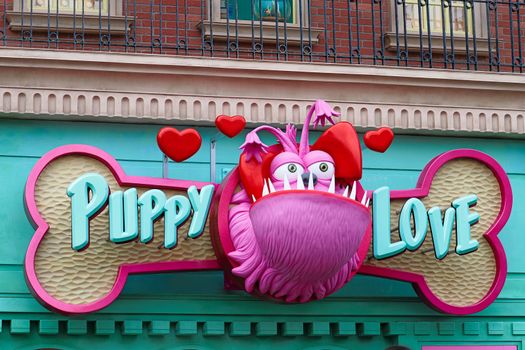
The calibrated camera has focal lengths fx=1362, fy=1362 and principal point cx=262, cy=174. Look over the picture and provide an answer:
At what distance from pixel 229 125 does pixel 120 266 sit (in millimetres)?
1507

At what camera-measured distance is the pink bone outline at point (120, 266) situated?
37.0 feet

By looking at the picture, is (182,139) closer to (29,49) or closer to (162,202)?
(162,202)

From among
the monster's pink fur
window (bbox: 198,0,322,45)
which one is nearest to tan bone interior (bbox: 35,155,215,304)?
the monster's pink fur

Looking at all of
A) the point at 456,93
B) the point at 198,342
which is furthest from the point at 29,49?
the point at 456,93

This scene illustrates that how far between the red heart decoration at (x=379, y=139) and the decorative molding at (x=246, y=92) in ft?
2.13

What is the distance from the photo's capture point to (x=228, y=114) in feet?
40.2

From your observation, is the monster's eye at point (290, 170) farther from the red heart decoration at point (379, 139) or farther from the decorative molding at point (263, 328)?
the decorative molding at point (263, 328)

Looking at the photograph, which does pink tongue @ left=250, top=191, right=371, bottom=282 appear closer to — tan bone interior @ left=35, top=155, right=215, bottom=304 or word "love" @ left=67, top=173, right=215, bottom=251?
word "love" @ left=67, top=173, right=215, bottom=251

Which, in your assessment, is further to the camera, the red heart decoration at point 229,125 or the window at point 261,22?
the window at point 261,22

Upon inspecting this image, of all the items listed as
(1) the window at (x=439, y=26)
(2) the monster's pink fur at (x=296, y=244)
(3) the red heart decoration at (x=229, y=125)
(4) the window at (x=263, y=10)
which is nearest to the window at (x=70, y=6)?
(4) the window at (x=263, y=10)

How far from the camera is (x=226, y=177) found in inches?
461

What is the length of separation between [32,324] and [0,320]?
10.9 inches

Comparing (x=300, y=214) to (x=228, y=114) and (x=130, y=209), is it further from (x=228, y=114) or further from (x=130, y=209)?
(x=228, y=114)

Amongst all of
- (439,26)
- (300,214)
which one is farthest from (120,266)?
(439,26)
